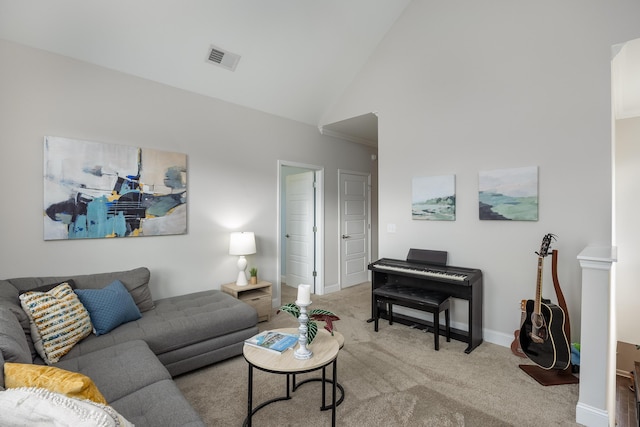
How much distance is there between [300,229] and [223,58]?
2.85 meters

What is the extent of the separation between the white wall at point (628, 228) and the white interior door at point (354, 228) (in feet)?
11.2

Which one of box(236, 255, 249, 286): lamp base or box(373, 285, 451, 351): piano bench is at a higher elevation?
box(236, 255, 249, 286): lamp base

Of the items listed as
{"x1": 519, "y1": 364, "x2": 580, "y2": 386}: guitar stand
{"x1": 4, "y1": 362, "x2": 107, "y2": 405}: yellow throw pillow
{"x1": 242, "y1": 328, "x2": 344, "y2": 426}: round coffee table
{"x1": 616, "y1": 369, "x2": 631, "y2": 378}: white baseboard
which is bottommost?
{"x1": 616, "y1": 369, "x2": 631, "y2": 378}: white baseboard

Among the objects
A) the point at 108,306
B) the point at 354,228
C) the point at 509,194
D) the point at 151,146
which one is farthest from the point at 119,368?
the point at 354,228

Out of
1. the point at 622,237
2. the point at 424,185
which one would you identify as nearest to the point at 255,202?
the point at 424,185

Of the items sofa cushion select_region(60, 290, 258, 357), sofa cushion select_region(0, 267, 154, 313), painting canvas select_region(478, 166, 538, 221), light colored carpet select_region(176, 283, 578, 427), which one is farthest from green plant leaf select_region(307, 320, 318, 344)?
painting canvas select_region(478, 166, 538, 221)

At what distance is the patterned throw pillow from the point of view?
1965 mm

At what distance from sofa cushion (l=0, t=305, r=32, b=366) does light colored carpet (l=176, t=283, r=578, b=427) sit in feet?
3.51

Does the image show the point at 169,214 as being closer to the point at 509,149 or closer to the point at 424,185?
the point at 424,185

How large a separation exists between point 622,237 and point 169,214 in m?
5.41

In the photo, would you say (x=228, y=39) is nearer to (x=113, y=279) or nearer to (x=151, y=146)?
(x=151, y=146)

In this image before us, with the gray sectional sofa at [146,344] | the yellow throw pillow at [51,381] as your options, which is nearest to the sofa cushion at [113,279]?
the gray sectional sofa at [146,344]

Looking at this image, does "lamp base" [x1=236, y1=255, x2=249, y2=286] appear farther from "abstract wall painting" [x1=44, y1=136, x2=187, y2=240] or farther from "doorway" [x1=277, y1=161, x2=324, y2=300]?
"doorway" [x1=277, y1=161, x2=324, y2=300]

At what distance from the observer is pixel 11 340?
1.44 metres
